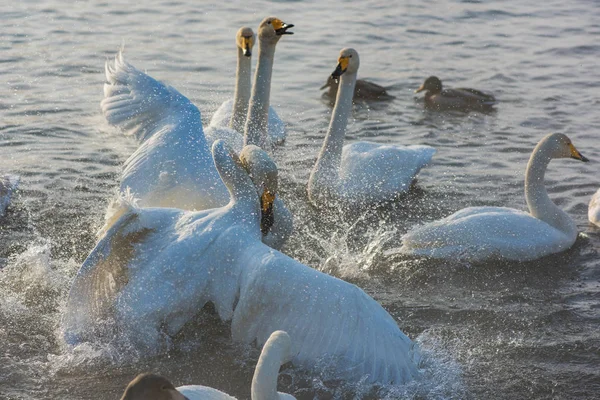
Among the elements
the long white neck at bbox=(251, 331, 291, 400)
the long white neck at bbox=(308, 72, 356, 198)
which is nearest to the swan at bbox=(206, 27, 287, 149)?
the long white neck at bbox=(308, 72, 356, 198)

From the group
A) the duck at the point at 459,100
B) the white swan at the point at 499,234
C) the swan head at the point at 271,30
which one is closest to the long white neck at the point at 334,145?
the swan head at the point at 271,30

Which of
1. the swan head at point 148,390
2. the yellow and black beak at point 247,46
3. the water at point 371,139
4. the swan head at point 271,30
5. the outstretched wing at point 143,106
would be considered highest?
the swan head at point 271,30

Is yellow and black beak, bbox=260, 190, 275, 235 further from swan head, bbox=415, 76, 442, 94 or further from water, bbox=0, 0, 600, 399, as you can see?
swan head, bbox=415, 76, 442, 94

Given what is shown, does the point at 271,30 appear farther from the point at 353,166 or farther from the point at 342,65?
the point at 353,166

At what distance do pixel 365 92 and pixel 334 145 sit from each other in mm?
3264

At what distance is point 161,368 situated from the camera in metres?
6.11

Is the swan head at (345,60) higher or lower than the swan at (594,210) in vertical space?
higher

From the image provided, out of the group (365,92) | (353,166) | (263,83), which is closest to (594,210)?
(353,166)

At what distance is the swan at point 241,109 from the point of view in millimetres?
9719

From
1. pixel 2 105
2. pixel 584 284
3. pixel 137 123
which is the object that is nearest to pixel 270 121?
pixel 137 123

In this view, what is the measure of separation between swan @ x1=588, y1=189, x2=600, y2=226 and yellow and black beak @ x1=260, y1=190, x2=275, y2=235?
3518mm

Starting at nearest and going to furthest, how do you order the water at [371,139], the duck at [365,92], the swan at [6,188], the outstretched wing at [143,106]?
the water at [371,139]
the outstretched wing at [143,106]
the swan at [6,188]
the duck at [365,92]

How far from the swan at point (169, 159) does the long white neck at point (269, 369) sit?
6.77 feet

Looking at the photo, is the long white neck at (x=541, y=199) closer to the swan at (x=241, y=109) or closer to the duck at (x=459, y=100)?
the swan at (x=241, y=109)
